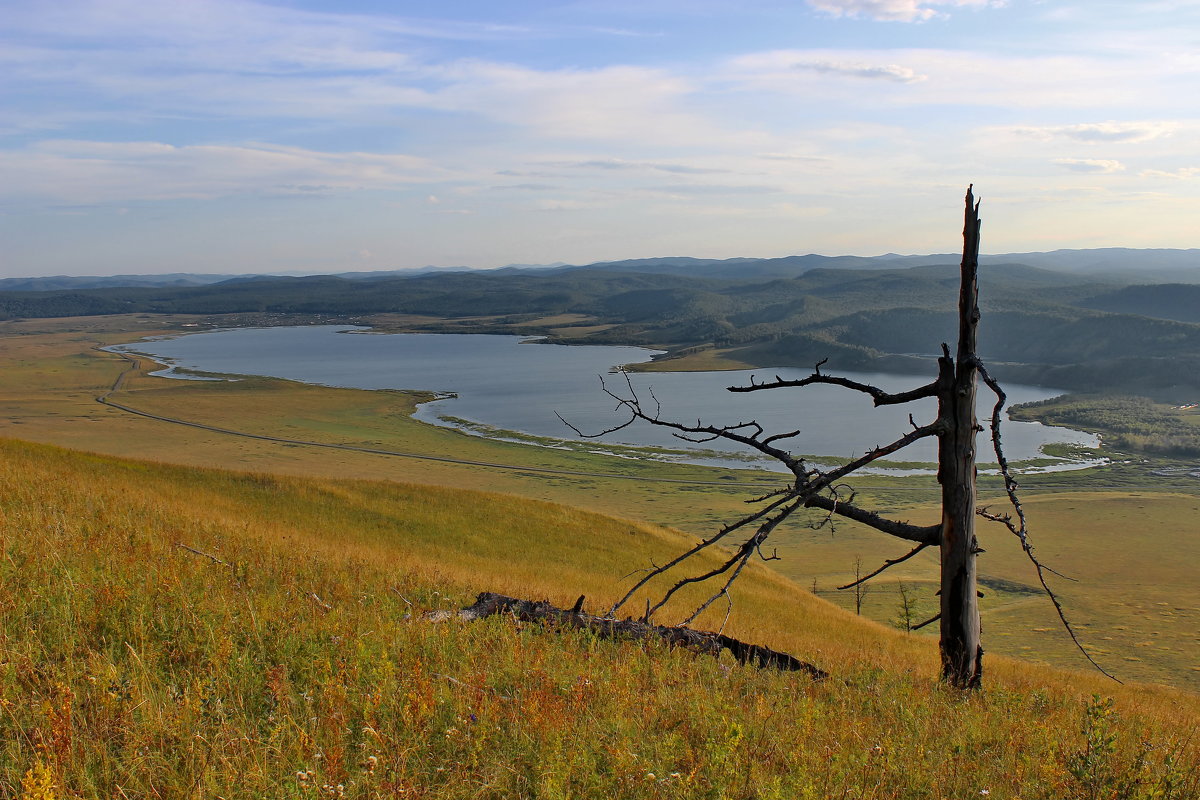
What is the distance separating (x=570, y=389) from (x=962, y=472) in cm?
9413

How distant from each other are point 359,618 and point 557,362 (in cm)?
12938

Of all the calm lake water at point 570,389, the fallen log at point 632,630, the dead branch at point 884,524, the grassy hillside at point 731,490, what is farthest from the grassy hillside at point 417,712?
the calm lake water at point 570,389

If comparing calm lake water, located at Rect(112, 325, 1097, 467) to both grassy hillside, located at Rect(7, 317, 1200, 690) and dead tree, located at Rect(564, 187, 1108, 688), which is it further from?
dead tree, located at Rect(564, 187, 1108, 688)

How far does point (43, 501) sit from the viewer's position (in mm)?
10164

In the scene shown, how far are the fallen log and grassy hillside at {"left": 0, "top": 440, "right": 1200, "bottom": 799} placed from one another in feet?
1.08

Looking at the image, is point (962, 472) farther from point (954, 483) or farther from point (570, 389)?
point (570, 389)

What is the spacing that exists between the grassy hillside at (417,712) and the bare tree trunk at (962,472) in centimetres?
52

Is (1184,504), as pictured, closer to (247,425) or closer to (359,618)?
(359,618)

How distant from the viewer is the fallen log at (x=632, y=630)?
6414 mm

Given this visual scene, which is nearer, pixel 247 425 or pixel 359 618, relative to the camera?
pixel 359 618

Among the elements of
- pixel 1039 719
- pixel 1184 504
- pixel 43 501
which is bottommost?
pixel 1184 504

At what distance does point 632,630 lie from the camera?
659 cm

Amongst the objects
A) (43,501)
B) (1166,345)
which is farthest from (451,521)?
(1166,345)

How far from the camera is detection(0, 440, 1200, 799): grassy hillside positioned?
3.61 m
